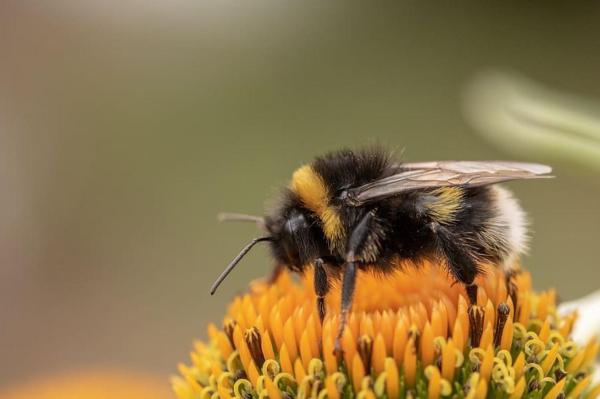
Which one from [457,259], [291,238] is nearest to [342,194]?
[291,238]

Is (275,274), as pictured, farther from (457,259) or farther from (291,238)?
(457,259)

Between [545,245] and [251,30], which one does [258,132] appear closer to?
[251,30]

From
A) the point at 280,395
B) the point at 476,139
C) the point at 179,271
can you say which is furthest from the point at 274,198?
the point at 476,139

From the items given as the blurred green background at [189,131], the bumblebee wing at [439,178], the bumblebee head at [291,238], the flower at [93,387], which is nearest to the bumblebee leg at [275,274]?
the bumblebee head at [291,238]

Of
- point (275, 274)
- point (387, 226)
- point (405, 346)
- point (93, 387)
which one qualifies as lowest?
point (93, 387)

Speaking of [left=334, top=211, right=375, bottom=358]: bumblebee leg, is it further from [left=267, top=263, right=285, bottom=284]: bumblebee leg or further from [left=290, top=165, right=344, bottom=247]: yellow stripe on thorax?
[left=267, top=263, right=285, bottom=284]: bumblebee leg

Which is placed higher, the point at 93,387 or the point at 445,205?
the point at 445,205
